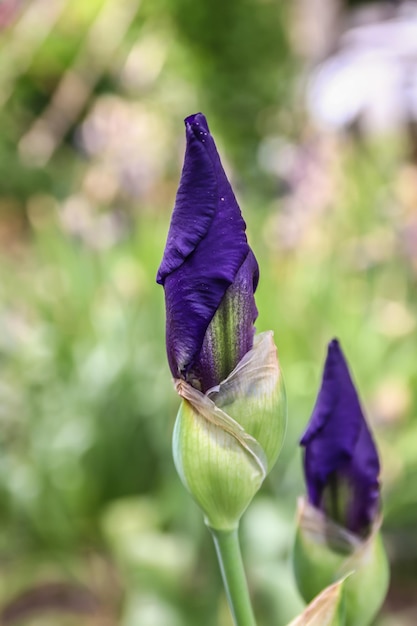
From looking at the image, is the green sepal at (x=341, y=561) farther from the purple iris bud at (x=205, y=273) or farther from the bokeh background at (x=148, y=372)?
the bokeh background at (x=148, y=372)

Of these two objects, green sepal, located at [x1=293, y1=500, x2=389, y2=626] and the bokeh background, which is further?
the bokeh background

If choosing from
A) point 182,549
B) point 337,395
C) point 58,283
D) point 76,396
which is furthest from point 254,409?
point 58,283

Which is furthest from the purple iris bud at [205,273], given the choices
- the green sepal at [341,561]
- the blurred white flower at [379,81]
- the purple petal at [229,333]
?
the blurred white flower at [379,81]

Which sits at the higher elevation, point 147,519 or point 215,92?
point 215,92

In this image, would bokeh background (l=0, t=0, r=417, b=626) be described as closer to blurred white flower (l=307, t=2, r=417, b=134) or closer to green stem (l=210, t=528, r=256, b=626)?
blurred white flower (l=307, t=2, r=417, b=134)

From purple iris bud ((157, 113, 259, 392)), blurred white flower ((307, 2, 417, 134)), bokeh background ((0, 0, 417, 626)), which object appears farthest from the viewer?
blurred white flower ((307, 2, 417, 134))

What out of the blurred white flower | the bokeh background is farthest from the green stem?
the blurred white flower

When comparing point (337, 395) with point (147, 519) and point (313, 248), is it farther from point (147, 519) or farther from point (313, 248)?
point (313, 248)
